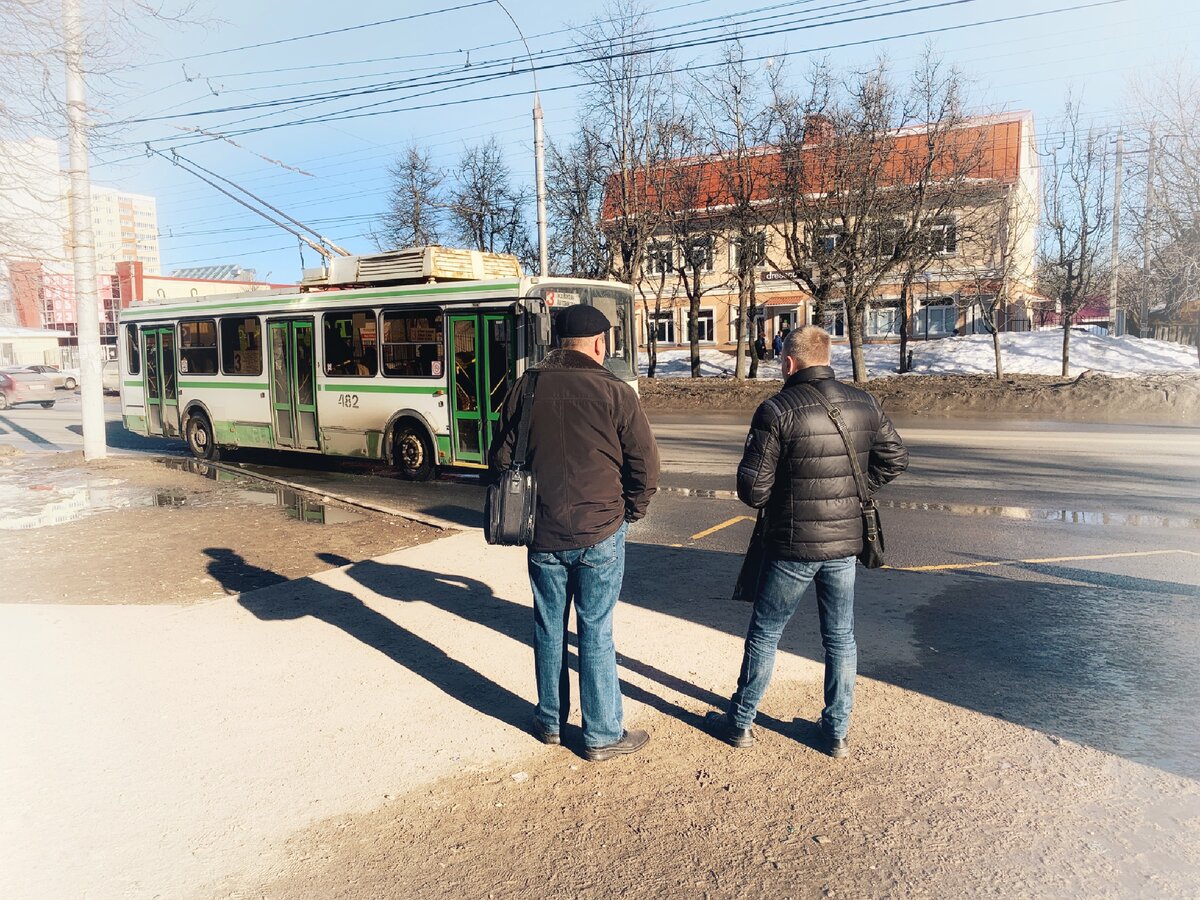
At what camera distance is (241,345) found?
1545 cm

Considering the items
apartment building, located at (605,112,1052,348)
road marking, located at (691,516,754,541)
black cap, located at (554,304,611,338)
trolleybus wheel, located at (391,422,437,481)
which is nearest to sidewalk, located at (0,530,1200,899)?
black cap, located at (554,304,611,338)

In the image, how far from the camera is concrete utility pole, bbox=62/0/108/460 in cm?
1170

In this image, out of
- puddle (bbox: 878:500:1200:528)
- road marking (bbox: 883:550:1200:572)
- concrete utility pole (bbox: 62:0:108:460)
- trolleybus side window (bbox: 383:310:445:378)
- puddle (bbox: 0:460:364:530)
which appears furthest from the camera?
trolleybus side window (bbox: 383:310:445:378)

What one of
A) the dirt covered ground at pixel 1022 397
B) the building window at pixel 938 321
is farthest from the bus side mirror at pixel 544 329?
the building window at pixel 938 321

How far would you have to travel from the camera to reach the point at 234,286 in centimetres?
6425

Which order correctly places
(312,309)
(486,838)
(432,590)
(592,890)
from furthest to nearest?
(312,309) → (432,590) → (486,838) → (592,890)

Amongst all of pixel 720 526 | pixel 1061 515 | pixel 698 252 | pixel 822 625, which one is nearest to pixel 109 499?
pixel 720 526

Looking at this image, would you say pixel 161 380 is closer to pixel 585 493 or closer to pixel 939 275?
pixel 585 493

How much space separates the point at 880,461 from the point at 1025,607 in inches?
113

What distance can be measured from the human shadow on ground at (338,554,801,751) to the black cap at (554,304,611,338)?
1836mm

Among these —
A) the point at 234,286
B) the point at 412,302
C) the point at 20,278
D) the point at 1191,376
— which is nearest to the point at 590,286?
the point at 412,302

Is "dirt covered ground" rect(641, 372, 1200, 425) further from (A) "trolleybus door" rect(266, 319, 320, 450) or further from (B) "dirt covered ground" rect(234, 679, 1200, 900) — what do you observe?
(B) "dirt covered ground" rect(234, 679, 1200, 900)

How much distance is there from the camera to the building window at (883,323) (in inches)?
1823

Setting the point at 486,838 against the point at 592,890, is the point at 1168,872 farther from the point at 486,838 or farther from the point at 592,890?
the point at 486,838
